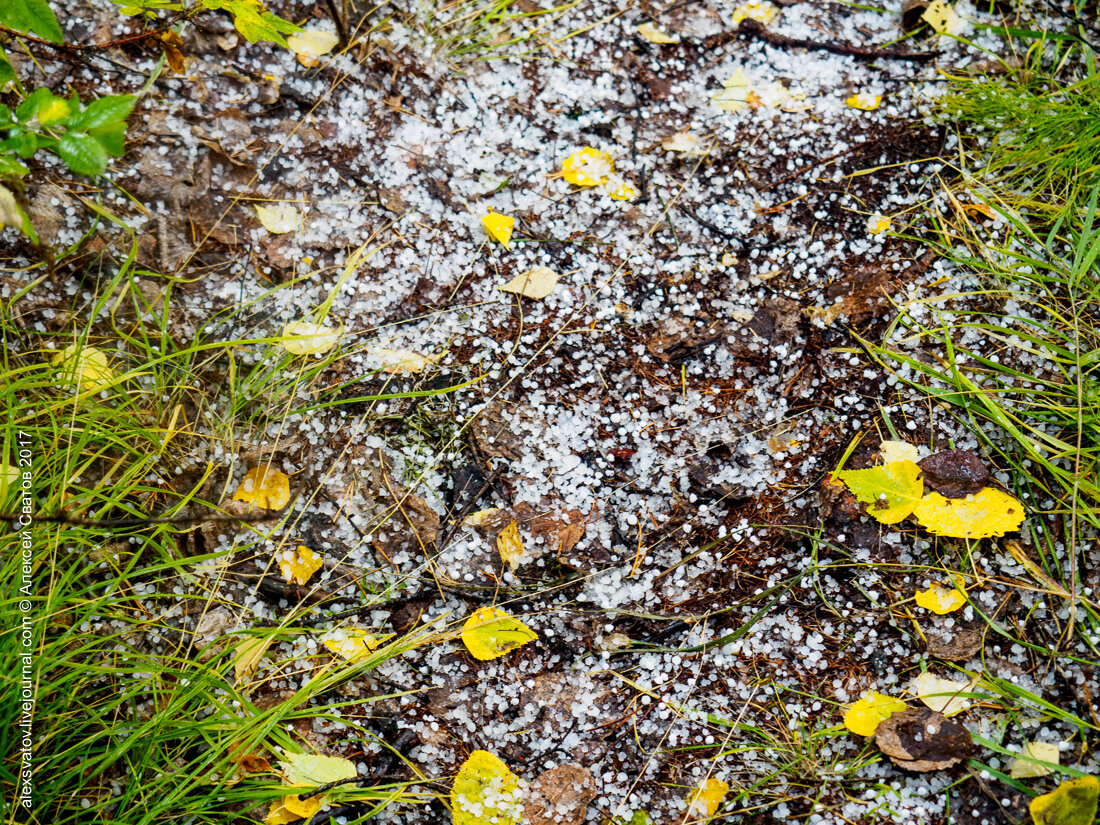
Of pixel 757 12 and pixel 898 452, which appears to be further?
pixel 757 12

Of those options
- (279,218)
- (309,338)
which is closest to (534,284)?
(309,338)

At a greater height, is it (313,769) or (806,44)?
(806,44)

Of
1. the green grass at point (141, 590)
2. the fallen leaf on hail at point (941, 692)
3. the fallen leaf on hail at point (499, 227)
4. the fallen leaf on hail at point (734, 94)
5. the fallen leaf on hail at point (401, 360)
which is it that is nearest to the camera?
the green grass at point (141, 590)

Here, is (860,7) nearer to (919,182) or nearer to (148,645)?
(919,182)

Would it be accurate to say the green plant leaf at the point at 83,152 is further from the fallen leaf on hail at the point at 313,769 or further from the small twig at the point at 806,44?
the small twig at the point at 806,44

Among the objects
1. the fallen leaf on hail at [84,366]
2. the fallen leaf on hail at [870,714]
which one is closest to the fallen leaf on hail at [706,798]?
the fallen leaf on hail at [870,714]

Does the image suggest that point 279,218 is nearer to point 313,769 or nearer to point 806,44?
point 313,769

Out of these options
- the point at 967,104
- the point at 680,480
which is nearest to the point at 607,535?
the point at 680,480
